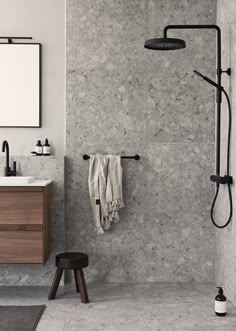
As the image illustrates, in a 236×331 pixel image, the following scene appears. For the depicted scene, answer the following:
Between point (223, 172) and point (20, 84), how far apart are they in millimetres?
1787

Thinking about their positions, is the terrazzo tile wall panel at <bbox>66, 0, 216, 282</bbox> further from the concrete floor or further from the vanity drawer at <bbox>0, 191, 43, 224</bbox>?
the vanity drawer at <bbox>0, 191, 43, 224</bbox>

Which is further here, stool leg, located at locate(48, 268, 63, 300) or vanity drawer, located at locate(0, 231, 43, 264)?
stool leg, located at locate(48, 268, 63, 300)

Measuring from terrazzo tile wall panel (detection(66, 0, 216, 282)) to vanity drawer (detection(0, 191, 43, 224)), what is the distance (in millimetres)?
594

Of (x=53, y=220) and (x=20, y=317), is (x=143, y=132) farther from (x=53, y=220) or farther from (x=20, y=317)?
(x=20, y=317)

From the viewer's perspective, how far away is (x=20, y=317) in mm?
3439

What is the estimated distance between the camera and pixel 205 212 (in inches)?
173

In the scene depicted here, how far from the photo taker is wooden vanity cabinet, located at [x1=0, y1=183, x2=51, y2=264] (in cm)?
377

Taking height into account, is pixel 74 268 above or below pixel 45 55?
below

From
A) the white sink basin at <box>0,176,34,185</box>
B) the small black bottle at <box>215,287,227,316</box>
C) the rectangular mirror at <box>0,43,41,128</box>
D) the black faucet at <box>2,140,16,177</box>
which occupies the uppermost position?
the rectangular mirror at <box>0,43,41,128</box>

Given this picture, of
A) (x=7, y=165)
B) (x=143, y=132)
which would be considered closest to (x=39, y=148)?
(x=7, y=165)

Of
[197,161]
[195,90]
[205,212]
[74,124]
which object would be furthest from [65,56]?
[205,212]

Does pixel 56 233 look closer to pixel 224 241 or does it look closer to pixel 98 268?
pixel 98 268

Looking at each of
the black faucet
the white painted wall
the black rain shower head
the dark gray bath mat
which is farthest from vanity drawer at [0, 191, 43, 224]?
the black rain shower head

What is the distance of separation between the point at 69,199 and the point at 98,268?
61 cm
